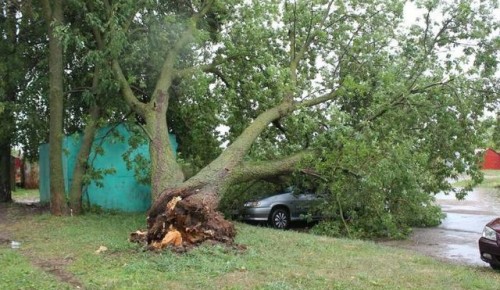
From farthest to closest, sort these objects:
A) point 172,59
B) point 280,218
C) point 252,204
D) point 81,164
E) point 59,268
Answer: point 280,218, point 252,204, point 81,164, point 172,59, point 59,268

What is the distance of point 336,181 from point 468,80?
373 cm

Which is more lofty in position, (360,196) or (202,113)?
(202,113)

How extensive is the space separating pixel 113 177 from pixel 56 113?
108 inches

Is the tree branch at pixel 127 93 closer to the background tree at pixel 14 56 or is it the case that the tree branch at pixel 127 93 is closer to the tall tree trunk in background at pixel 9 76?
the background tree at pixel 14 56

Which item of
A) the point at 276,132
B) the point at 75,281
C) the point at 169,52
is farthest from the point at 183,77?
the point at 75,281

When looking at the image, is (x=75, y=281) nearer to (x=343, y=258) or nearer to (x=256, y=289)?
(x=256, y=289)

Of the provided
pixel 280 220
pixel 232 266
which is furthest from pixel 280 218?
pixel 232 266

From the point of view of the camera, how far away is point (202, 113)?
15250 millimetres

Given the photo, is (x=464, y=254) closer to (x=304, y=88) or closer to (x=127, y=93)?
(x=304, y=88)

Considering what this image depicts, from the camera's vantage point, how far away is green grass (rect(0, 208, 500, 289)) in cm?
677

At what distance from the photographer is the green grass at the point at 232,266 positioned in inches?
266

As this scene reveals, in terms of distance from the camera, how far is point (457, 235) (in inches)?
556

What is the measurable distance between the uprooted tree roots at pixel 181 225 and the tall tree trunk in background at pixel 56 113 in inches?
172

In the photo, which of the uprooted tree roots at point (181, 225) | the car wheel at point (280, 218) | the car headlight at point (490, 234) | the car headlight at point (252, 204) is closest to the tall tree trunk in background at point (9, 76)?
the uprooted tree roots at point (181, 225)
